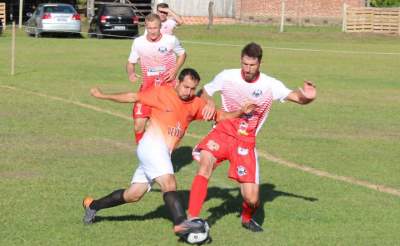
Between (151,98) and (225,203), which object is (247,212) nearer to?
(225,203)

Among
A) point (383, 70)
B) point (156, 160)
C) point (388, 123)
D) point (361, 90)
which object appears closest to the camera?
point (156, 160)

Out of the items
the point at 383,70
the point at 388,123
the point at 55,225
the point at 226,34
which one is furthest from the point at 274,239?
the point at 226,34

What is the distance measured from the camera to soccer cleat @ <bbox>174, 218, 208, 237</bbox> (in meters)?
8.79

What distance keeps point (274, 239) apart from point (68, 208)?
2.47 m

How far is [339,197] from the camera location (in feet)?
39.2

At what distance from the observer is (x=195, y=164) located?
1409 centimetres

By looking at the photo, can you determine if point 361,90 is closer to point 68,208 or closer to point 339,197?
point 339,197

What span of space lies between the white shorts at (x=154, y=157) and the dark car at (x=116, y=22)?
39.6m

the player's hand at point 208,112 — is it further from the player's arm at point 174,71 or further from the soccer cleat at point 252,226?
the player's arm at point 174,71

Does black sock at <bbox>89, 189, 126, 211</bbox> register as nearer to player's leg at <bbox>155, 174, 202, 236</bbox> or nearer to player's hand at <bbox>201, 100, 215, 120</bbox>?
player's leg at <bbox>155, 174, 202, 236</bbox>

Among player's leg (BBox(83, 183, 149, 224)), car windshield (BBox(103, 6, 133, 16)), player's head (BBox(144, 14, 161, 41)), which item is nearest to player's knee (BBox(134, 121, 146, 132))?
player's head (BBox(144, 14, 161, 41))

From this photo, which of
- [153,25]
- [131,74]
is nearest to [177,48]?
[131,74]

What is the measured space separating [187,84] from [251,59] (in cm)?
75

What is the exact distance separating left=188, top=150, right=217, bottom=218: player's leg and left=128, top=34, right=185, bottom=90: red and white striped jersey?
4465 millimetres
